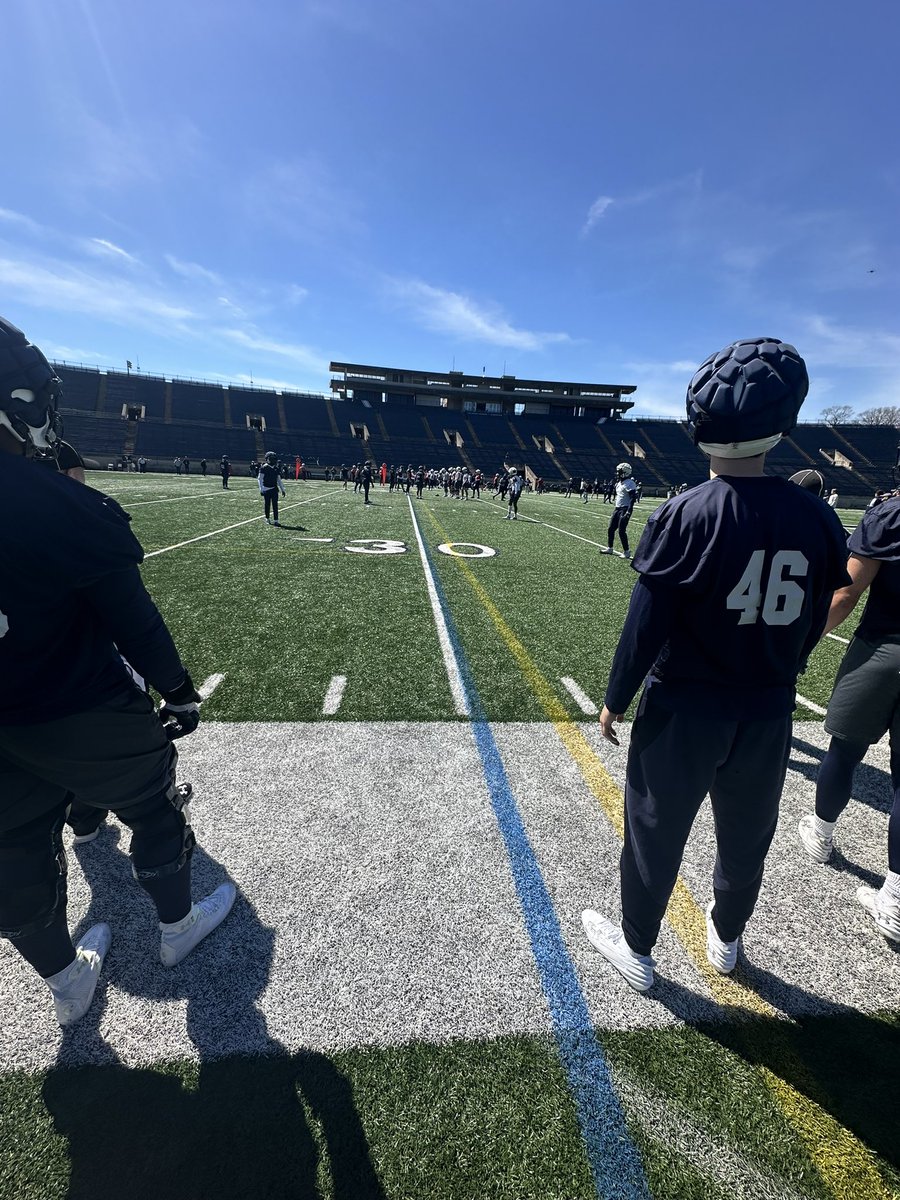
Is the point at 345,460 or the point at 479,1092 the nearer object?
the point at 479,1092

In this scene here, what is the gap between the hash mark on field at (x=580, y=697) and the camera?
411 cm

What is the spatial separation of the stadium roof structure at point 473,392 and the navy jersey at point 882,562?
64.6 m

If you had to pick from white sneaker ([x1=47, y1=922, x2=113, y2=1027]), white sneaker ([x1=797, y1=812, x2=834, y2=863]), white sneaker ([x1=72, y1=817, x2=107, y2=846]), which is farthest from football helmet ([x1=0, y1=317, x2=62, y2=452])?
white sneaker ([x1=797, y1=812, x2=834, y2=863])

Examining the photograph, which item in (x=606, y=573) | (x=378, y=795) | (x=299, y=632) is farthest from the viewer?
(x=606, y=573)

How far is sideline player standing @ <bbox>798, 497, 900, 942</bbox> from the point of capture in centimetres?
221

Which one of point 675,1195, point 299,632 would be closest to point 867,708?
point 675,1195

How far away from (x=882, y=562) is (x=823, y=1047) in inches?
76.5

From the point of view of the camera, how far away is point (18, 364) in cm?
146

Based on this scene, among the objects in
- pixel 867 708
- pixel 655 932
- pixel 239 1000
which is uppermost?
pixel 867 708

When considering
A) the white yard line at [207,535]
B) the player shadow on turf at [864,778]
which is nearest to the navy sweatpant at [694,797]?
the player shadow on turf at [864,778]

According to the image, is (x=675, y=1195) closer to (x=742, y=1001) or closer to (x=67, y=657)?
(x=742, y=1001)

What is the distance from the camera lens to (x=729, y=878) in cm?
181

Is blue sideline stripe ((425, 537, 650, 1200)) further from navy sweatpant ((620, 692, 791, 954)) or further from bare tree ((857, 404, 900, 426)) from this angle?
bare tree ((857, 404, 900, 426))

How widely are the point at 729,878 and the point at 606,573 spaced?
8349mm
